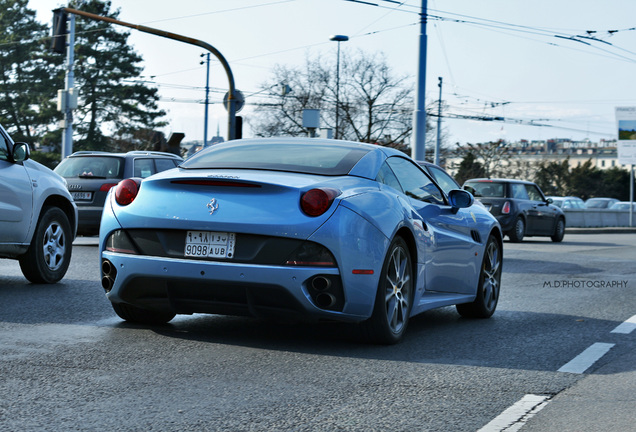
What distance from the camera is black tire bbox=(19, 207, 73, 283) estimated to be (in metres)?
9.74

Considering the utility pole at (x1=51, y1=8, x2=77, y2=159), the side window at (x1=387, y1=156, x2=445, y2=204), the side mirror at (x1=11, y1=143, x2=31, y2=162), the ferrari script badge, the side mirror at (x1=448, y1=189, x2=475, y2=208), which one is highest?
the utility pole at (x1=51, y1=8, x2=77, y2=159)

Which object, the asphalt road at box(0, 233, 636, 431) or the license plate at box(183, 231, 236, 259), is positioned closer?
the asphalt road at box(0, 233, 636, 431)

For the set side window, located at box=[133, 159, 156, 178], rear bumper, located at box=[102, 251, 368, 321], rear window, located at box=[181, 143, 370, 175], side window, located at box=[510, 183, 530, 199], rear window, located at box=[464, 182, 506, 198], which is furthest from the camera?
side window, located at box=[510, 183, 530, 199]

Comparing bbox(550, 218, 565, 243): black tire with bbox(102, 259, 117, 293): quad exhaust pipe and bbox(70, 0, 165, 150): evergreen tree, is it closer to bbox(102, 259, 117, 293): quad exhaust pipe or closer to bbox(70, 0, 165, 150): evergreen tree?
bbox(102, 259, 117, 293): quad exhaust pipe

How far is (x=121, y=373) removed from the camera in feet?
17.0

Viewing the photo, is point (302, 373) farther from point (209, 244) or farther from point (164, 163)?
point (164, 163)

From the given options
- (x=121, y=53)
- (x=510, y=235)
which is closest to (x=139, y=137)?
(x=121, y=53)

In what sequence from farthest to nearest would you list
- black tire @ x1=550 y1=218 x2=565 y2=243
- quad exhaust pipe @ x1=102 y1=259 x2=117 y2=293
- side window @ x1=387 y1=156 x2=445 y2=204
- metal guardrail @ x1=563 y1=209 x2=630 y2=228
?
metal guardrail @ x1=563 y1=209 x2=630 y2=228 → black tire @ x1=550 y1=218 x2=565 y2=243 → side window @ x1=387 y1=156 x2=445 y2=204 → quad exhaust pipe @ x1=102 y1=259 x2=117 y2=293

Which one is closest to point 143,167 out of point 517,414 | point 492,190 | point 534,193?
point 492,190

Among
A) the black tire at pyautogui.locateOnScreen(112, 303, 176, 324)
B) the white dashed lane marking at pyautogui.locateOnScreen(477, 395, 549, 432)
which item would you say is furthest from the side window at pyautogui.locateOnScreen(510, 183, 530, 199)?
the white dashed lane marking at pyautogui.locateOnScreen(477, 395, 549, 432)

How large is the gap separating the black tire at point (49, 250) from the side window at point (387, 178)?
169 inches

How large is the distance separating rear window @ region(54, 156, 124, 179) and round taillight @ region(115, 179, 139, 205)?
11.0m

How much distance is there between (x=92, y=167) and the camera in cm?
1742

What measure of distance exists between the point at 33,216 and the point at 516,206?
1714 centimetres
